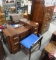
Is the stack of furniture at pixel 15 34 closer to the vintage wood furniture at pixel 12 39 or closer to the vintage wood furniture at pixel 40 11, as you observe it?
the vintage wood furniture at pixel 12 39

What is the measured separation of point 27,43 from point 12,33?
41cm

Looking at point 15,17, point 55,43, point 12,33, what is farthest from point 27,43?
point 15,17

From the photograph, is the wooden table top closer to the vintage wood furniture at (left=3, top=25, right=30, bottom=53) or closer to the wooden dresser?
the vintage wood furniture at (left=3, top=25, right=30, bottom=53)

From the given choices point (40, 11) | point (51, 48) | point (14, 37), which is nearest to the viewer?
point (51, 48)

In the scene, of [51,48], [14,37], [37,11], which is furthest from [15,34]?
[37,11]

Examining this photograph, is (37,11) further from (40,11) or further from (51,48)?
(51,48)

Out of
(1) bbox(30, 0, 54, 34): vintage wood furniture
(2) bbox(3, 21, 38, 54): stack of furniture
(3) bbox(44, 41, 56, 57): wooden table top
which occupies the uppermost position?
(1) bbox(30, 0, 54, 34): vintage wood furniture

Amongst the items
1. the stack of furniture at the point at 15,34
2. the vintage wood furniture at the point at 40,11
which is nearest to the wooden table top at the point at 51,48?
the stack of furniture at the point at 15,34

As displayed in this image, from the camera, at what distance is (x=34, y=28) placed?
2.11 meters

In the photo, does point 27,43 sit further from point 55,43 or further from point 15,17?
point 15,17

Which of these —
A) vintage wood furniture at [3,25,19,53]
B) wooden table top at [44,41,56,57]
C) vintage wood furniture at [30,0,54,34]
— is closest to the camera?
wooden table top at [44,41,56,57]

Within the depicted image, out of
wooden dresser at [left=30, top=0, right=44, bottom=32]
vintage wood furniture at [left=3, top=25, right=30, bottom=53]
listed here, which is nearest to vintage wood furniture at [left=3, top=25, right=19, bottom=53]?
Answer: vintage wood furniture at [left=3, top=25, right=30, bottom=53]

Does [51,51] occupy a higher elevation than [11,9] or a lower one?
lower

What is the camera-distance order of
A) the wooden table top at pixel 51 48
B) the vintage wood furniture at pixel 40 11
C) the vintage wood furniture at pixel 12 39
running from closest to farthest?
the wooden table top at pixel 51 48, the vintage wood furniture at pixel 12 39, the vintage wood furniture at pixel 40 11
